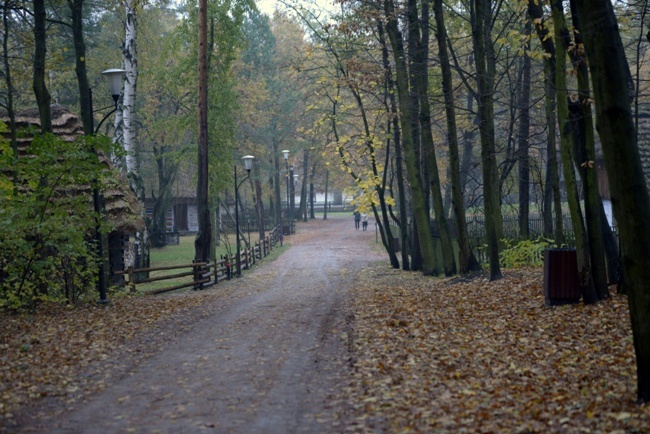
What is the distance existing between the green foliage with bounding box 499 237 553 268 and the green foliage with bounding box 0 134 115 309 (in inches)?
476

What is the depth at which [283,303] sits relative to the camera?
16.7 metres

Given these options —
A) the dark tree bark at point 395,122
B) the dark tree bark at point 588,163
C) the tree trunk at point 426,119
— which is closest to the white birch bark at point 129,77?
the dark tree bark at point 395,122

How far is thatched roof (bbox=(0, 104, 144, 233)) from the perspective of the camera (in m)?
20.6

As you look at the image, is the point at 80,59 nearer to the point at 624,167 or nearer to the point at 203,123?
the point at 203,123

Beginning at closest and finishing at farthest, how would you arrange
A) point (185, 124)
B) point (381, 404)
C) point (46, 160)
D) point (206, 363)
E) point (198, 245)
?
1. point (381, 404)
2. point (206, 363)
3. point (46, 160)
4. point (198, 245)
5. point (185, 124)

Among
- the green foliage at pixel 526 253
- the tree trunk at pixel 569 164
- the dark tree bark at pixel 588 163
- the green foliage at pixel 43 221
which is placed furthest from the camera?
the green foliage at pixel 526 253

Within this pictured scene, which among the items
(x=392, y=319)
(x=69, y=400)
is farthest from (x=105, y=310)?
(x=69, y=400)

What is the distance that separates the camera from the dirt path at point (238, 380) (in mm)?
6953

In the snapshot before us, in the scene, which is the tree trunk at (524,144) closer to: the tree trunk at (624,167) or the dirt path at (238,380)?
the dirt path at (238,380)

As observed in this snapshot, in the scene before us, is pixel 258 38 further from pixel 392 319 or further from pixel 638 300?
pixel 638 300

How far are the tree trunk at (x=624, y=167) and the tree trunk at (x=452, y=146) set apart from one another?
34.3ft

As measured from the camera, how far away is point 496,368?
870 cm

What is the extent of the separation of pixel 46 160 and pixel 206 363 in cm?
671

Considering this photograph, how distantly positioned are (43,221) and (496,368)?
9.80 meters
